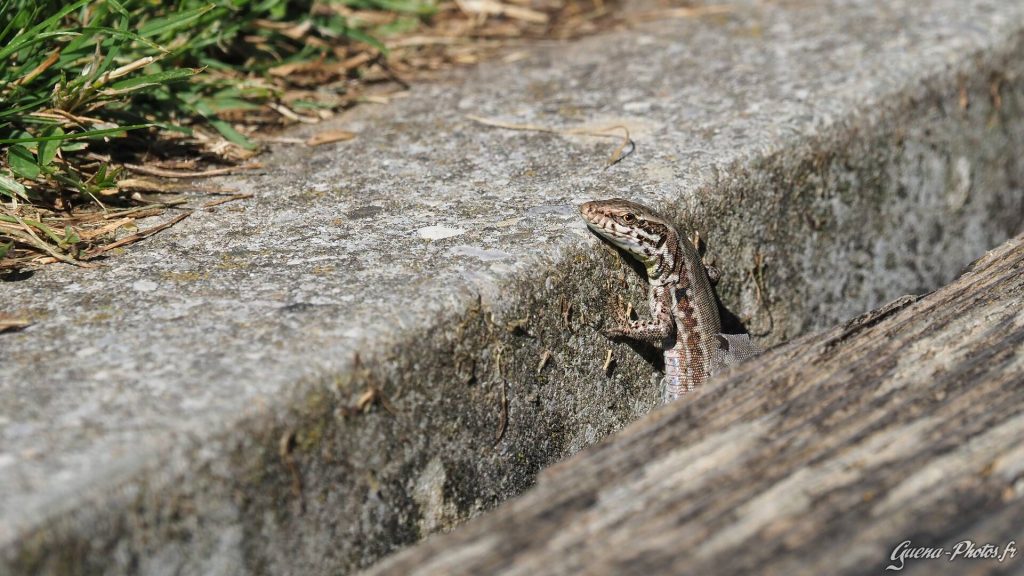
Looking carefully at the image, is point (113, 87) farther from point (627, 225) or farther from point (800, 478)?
point (800, 478)

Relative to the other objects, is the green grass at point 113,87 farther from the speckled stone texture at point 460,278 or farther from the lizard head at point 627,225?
the lizard head at point 627,225

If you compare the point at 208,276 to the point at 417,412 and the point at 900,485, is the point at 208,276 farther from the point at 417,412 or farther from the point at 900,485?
the point at 900,485

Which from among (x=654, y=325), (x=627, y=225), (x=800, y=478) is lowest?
(x=654, y=325)

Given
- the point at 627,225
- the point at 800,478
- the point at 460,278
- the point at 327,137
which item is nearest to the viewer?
the point at 800,478

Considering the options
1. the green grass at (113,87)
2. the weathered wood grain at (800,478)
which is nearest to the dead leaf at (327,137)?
the green grass at (113,87)

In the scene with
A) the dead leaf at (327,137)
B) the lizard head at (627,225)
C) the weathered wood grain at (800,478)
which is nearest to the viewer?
the weathered wood grain at (800,478)

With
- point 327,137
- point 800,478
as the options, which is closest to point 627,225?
point 800,478
